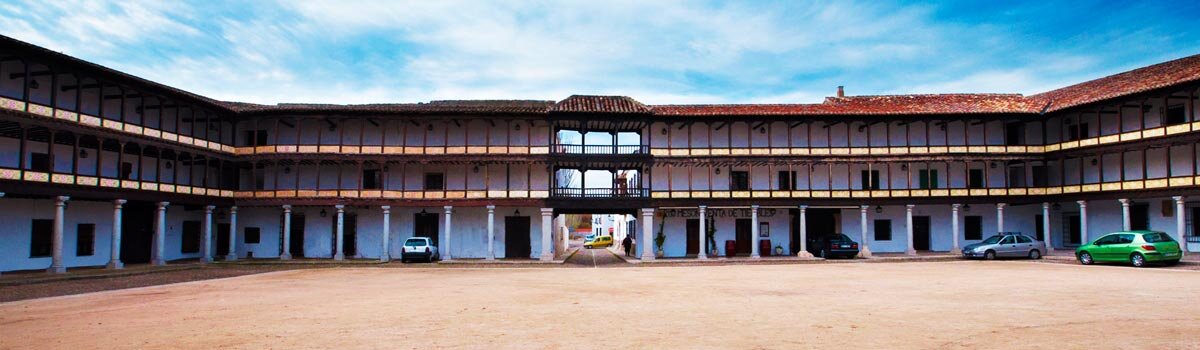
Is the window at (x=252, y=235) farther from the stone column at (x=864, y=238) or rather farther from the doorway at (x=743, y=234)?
the stone column at (x=864, y=238)

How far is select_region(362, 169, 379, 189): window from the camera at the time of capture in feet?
123

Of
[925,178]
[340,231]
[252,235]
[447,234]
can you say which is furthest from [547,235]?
[925,178]

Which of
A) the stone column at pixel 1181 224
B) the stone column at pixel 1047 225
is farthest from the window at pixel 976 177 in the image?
the stone column at pixel 1181 224

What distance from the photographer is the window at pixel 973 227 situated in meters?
38.7

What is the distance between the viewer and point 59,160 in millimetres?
27797

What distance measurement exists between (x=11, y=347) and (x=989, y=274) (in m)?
22.9

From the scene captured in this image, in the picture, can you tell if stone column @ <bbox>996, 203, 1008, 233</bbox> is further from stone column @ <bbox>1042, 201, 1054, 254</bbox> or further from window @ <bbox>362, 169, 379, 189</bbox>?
window @ <bbox>362, 169, 379, 189</bbox>

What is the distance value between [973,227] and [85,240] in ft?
134

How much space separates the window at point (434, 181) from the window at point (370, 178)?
8.27ft

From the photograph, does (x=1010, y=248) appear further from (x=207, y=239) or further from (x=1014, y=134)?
(x=207, y=239)

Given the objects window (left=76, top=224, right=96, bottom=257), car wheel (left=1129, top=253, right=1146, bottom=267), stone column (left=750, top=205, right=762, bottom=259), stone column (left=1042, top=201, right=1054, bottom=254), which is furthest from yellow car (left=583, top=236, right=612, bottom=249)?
car wheel (left=1129, top=253, right=1146, bottom=267)

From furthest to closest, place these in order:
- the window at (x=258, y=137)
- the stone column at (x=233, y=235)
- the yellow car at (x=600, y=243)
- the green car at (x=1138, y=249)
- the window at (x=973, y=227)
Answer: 1. the yellow car at (x=600, y=243)
2. the window at (x=973, y=227)
3. the window at (x=258, y=137)
4. the stone column at (x=233, y=235)
5. the green car at (x=1138, y=249)

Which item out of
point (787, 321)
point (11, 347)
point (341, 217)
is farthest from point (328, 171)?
point (787, 321)

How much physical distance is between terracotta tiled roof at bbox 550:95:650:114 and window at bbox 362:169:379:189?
9.64 metres
